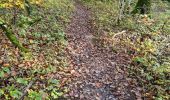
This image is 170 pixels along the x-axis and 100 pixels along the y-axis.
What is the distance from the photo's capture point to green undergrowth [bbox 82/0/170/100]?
329 inches

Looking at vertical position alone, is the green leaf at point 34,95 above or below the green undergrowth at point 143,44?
above

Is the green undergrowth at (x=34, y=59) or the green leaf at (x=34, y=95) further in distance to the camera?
the green undergrowth at (x=34, y=59)

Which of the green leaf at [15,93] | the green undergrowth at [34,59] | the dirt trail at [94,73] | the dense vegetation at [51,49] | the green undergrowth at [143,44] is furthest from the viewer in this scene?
the green undergrowth at [143,44]

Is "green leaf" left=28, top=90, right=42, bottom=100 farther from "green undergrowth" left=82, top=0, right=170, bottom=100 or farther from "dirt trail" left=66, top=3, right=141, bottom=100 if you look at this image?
"green undergrowth" left=82, top=0, right=170, bottom=100

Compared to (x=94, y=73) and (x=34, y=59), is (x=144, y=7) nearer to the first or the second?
(x=94, y=73)

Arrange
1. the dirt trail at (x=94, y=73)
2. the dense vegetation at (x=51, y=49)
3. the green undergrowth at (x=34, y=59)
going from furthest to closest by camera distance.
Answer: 1. the dirt trail at (x=94, y=73)
2. the dense vegetation at (x=51, y=49)
3. the green undergrowth at (x=34, y=59)

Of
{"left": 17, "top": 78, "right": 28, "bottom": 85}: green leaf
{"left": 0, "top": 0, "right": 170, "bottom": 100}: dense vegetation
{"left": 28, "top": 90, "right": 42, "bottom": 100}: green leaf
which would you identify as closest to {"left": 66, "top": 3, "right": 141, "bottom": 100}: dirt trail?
{"left": 0, "top": 0, "right": 170, "bottom": 100}: dense vegetation

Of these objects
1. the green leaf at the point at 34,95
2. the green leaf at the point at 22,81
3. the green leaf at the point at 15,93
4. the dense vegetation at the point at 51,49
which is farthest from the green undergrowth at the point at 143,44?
the green leaf at the point at 15,93

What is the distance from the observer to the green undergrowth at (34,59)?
22.1 ft

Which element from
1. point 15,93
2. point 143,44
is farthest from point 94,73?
point 143,44

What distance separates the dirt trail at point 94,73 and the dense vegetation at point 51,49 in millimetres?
391

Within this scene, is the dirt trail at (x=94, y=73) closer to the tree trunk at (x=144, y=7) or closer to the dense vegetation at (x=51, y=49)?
the dense vegetation at (x=51, y=49)

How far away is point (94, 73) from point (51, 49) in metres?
1.87

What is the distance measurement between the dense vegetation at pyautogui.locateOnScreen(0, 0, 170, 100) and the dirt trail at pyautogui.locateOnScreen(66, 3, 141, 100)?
391 mm
